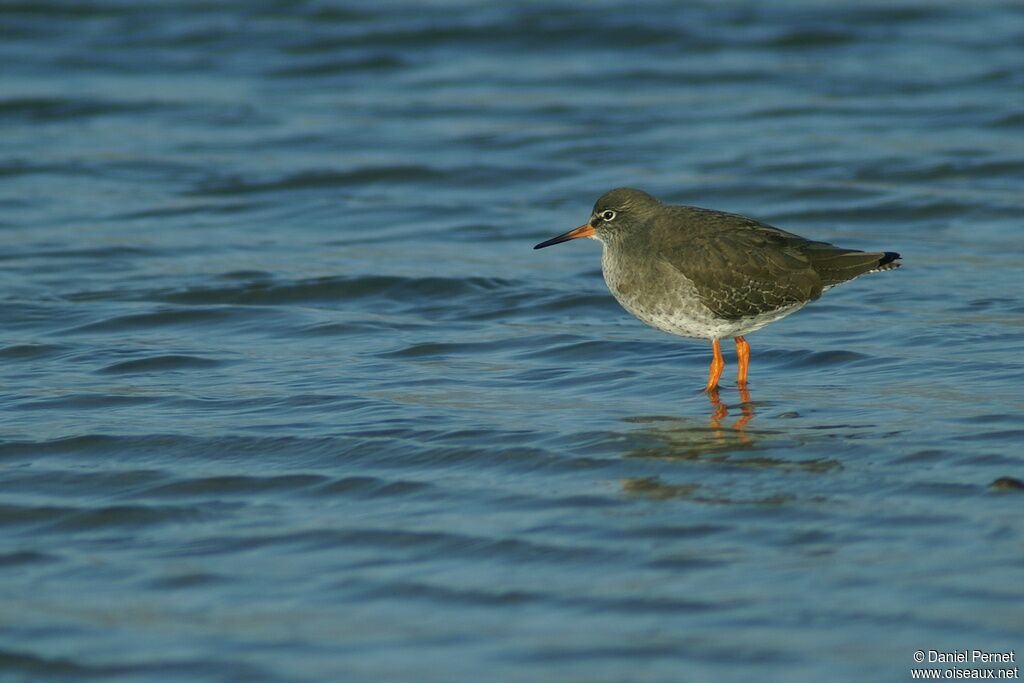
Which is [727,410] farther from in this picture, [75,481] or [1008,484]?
[75,481]

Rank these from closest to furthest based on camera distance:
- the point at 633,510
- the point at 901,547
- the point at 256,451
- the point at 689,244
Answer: the point at 901,547, the point at 633,510, the point at 256,451, the point at 689,244

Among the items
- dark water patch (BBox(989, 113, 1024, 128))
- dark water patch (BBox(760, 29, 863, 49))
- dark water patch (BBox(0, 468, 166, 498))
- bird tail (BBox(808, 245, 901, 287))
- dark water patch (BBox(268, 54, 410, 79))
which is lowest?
dark water patch (BBox(0, 468, 166, 498))

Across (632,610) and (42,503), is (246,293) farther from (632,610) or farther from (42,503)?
(632,610)

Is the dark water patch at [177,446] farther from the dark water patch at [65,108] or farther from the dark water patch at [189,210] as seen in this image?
the dark water patch at [65,108]

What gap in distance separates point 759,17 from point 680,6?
60.9 inches

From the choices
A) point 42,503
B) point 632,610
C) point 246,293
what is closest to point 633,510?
point 632,610

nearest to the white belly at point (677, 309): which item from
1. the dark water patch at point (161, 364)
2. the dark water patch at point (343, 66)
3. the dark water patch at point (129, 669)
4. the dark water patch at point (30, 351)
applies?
the dark water patch at point (161, 364)

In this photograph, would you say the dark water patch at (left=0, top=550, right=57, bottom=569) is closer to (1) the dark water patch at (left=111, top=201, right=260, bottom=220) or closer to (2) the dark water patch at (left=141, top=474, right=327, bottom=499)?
(2) the dark water patch at (left=141, top=474, right=327, bottom=499)

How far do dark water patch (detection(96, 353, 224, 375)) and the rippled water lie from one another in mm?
130

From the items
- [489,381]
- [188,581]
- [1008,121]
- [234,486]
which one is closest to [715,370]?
[489,381]

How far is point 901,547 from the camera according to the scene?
674 centimetres

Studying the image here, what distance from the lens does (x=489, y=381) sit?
10234mm

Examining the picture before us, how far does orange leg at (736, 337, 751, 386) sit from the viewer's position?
10.2 metres

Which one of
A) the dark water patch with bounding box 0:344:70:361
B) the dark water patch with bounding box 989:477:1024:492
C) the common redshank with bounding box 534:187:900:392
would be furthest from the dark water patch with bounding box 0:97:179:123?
the dark water patch with bounding box 989:477:1024:492
